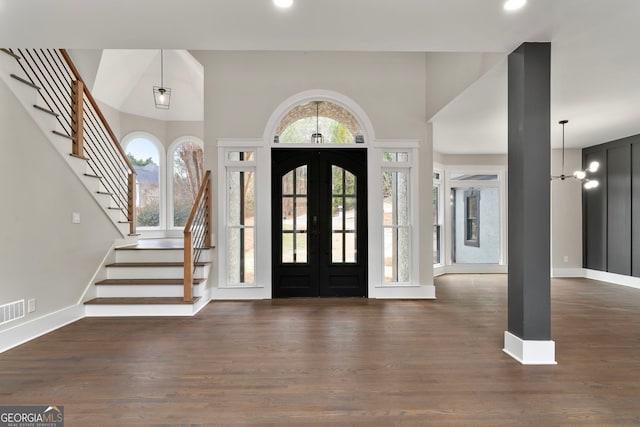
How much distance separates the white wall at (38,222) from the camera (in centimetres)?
321

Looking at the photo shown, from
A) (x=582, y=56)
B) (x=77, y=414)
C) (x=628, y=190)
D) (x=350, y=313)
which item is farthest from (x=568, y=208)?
(x=77, y=414)

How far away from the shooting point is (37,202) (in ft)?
11.6

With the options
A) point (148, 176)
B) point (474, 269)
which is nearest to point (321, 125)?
point (474, 269)

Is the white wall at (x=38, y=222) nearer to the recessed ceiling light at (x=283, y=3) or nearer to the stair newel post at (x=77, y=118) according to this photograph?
the stair newel post at (x=77, y=118)

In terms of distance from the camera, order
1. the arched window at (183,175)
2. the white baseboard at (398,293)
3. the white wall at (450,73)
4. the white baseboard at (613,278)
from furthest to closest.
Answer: the arched window at (183,175) → the white baseboard at (613,278) → the white baseboard at (398,293) → the white wall at (450,73)

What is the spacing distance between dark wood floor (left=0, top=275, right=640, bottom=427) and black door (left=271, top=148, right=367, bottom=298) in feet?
3.29

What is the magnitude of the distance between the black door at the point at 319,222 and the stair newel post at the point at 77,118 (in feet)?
8.00

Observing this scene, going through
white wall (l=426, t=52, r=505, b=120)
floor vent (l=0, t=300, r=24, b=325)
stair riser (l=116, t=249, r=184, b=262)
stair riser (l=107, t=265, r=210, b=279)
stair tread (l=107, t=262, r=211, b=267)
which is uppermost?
white wall (l=426, t=52, r=505, b=120)

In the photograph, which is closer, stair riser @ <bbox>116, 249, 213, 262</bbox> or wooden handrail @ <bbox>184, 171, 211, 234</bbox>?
wooden handrail @ <bbox>184, 171, 211, 234</bbox>

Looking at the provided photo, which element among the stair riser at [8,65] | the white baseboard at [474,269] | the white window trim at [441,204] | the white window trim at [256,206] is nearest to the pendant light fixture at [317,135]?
the white window trim at [256,206]

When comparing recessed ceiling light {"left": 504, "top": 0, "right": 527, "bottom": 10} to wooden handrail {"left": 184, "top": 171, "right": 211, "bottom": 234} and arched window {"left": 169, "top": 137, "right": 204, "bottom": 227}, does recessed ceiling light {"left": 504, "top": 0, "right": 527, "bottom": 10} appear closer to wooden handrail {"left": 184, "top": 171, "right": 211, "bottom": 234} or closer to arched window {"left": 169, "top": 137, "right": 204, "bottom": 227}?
wooden handrail {"left": 184, "top": 171, "right": 211, "bottom": 234}

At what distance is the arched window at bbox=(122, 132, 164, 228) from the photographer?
8.09 metres

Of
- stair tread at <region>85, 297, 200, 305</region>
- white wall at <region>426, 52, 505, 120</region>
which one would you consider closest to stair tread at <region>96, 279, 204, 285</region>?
stair tread at <region>85, 297, 200, 305</region>

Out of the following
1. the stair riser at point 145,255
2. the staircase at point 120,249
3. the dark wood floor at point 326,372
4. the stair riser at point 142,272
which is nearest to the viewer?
the dark wood floor at point 326,372
